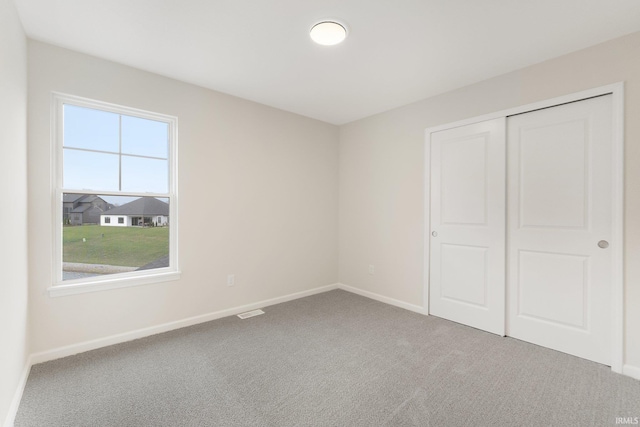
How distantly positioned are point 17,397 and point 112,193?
1562mm

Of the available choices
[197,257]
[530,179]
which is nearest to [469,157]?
[530,179]

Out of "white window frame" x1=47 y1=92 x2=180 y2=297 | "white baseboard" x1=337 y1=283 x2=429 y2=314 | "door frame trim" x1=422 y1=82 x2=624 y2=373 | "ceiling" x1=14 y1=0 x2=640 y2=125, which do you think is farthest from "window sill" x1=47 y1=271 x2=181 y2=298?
"door frame trim" x1=422 y1=82 x2=624 y2=373

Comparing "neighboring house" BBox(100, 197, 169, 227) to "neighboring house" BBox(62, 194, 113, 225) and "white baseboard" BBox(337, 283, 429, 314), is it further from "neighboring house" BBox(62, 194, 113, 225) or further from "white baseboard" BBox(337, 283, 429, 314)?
"white baseboard" BBox(337, 283, 429, 314)

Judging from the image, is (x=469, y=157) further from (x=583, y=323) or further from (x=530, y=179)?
(x=583, y=323)

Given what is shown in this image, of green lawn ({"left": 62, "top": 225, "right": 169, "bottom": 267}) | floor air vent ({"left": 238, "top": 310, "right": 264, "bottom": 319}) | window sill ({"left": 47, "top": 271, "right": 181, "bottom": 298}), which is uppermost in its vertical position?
green lawn ({"left": 62, "top": 225, "right": 169, "bottom": 267})

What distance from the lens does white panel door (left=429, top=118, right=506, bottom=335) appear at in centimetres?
278

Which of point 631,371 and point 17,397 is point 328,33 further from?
point 631,371

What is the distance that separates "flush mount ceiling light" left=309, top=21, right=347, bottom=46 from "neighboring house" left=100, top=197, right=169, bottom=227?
2.13 meters

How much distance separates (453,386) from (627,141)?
220 centimetres

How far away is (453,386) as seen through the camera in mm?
1955

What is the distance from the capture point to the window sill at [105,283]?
7.55 ft

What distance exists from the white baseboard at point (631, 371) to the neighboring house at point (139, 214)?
13.3 feet

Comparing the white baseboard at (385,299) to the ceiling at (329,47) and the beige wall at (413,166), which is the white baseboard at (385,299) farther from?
the ceiling at (329,47)

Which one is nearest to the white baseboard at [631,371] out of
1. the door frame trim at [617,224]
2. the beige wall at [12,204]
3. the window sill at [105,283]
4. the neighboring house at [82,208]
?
the door frame trim at [617,224]
